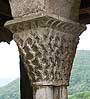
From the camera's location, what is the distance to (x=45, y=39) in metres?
3.18

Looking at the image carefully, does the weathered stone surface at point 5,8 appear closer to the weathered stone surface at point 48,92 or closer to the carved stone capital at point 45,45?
the carved stone capital at point 45,45

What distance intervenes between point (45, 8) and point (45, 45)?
356mm

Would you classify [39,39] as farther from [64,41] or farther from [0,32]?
[0,32]

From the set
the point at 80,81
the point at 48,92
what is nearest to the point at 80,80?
the point at 80,81

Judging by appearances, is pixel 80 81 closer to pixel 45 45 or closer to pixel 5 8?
pixel 5 8

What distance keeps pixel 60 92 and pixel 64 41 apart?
0.53 m

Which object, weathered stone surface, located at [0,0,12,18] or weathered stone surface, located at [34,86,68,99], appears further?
weathered stone surface, located at [0,0,12,18]

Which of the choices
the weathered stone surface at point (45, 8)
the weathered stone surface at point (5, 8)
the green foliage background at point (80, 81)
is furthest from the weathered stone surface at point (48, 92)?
the green foliage background at point (80, 81)

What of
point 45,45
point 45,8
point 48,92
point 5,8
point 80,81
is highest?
point 45,8

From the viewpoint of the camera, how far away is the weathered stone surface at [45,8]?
10.2ft

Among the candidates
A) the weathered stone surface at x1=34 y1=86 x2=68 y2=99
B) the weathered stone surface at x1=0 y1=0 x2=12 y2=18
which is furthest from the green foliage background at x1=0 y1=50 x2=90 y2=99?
the weathered stone surface at x1=34 y1=86 x2=68 y2=99

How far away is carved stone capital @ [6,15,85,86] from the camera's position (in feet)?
10.4

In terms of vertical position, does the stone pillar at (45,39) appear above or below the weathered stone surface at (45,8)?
below

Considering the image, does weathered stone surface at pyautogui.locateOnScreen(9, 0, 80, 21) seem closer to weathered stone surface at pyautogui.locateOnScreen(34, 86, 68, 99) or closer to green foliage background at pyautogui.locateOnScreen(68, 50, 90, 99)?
weathered stone surface at pyautogui.locateOnScreen(34, 86, 68, 99)
